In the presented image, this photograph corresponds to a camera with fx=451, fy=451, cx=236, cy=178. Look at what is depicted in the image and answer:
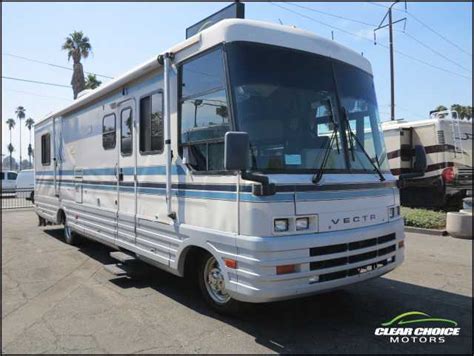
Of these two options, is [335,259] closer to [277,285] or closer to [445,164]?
[277,285]

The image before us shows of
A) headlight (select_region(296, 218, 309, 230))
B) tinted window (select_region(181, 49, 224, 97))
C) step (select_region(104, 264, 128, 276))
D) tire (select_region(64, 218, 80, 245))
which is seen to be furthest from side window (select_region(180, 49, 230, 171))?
tire (select_region(64, 218, 80, 245))

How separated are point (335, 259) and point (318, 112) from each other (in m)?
1.47

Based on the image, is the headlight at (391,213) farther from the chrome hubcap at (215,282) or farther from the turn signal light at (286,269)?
the chrome hubcap at (215,282)

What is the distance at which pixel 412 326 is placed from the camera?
15.0ft

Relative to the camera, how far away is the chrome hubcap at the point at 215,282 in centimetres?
471

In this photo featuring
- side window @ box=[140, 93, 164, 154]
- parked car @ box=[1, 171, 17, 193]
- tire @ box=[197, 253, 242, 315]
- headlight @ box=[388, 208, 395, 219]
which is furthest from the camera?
parked car @ box=[1, 171, 17, 193]

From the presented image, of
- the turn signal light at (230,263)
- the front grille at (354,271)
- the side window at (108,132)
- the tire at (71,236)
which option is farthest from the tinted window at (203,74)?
the tire at (71,236)

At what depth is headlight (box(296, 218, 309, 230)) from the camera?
4109 millimetres

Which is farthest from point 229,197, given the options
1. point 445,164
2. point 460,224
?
point 445,164

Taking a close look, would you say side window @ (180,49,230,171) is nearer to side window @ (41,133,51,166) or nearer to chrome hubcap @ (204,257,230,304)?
chrome hubcap @ (204,257,230,304)

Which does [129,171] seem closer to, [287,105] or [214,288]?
[214,288]

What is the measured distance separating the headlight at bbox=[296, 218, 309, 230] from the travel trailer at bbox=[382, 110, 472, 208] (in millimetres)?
9267

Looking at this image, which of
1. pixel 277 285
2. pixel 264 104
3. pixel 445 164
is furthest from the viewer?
pixel 445 164

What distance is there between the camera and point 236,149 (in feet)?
12.4
